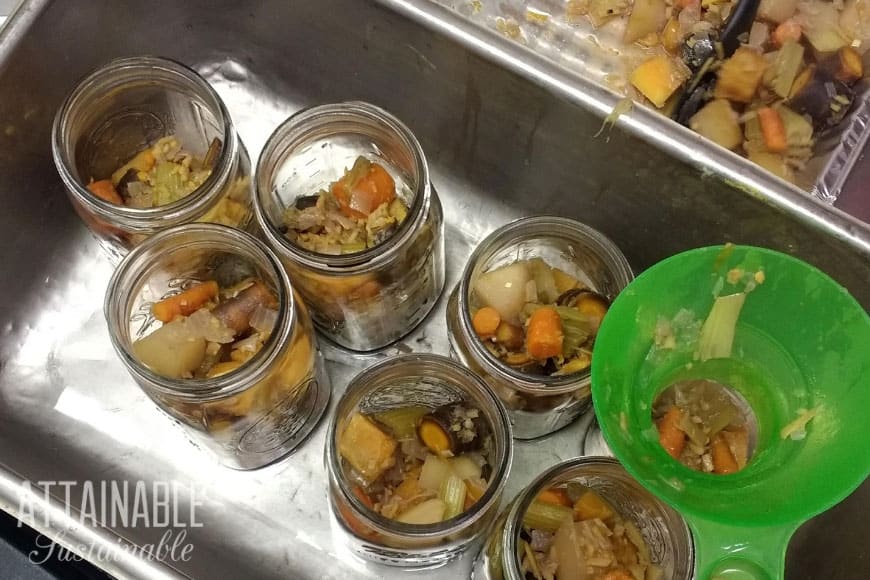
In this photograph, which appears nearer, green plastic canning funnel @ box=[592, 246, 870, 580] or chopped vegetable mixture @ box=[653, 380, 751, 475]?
green plastic canning funnel @ box=[592, 246, 870, 580]

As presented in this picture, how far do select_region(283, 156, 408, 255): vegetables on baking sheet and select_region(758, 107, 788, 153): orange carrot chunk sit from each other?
612mm

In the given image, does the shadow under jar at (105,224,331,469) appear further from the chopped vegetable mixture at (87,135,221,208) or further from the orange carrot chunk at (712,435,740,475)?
the orange carrot chunk at (712,435,740,475)

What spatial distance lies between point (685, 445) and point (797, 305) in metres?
0.20

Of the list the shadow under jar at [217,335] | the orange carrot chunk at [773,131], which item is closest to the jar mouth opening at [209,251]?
the shadow under jar at [217,335]

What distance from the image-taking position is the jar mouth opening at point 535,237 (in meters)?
0.89

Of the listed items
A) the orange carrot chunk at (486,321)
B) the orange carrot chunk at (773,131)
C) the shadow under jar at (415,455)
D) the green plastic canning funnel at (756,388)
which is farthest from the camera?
the orange carrot chunk at (773,131)

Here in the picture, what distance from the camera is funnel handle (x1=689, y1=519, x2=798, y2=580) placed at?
76cm

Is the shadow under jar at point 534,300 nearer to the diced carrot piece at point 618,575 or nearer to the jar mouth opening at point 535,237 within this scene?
the jar mouth opening at point 535,237

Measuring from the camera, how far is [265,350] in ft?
2.76

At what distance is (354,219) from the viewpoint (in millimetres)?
995

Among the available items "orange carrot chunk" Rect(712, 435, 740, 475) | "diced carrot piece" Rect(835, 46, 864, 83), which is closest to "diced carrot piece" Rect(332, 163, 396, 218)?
"orange carrot chunk" Rect(712, 435, 740, 475)

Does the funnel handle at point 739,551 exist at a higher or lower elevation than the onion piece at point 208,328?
higher

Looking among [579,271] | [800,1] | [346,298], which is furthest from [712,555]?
[800,1]

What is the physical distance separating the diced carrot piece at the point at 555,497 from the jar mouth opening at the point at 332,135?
328 mm
